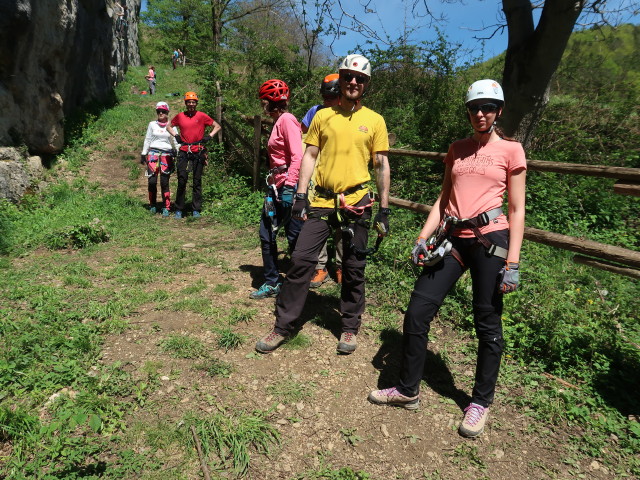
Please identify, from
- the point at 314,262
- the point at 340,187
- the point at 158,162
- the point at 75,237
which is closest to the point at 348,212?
the point at 340,187

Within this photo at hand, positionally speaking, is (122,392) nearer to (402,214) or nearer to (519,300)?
(519,300)

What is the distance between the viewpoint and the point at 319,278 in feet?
16.5

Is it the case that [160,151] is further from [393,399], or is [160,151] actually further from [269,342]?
[393,399]

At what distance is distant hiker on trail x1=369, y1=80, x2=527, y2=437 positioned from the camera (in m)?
2.59

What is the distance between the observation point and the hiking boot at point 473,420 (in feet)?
9.19

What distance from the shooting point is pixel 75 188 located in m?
9.10

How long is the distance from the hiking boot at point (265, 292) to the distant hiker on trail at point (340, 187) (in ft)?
3.52

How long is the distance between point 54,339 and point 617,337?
490 centimetres

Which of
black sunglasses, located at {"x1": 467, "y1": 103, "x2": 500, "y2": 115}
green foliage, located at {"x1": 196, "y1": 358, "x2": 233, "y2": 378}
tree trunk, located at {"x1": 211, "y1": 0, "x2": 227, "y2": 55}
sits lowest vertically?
green foliage, located at {"x1": 196, "y1": 358, "x2": 233, "y2": 378}

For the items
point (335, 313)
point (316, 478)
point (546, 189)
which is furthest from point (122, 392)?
point (546, 189)

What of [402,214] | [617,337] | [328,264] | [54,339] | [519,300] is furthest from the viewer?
[402,214]

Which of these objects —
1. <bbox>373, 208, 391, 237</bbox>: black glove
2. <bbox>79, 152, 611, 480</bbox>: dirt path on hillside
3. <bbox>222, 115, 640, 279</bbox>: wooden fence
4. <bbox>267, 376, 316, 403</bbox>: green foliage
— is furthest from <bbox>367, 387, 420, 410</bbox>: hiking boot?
<bbox>222, 115, 640, 279</bbox>: wooden fence

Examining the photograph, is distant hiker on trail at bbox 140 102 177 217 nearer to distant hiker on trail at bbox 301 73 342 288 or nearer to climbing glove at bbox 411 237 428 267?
distant hiker on trail at bbox 301 73 342 288

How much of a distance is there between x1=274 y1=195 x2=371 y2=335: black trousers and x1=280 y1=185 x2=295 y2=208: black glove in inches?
26.1
